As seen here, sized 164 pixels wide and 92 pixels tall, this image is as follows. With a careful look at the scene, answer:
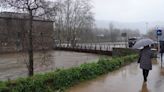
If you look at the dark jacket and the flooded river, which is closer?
the dark jacket

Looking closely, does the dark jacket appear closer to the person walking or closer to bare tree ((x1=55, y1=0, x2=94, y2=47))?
the person walking

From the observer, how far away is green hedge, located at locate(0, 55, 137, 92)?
8686 mm

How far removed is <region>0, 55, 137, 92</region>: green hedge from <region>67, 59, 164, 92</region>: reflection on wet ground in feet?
1.03

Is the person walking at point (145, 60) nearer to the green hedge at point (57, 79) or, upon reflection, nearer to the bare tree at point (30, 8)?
the green hedge at point (57, 79)

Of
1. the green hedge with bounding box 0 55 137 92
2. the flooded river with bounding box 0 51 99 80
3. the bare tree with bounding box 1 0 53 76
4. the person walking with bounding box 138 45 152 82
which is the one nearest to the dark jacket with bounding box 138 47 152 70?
the person walking with bounding box 138 45 152 82

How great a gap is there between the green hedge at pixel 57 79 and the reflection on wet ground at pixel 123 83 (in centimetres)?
31

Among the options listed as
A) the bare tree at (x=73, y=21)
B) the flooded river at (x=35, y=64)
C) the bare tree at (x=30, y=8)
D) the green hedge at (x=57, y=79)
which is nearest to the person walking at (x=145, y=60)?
the green hedge at (x=57, y=79)

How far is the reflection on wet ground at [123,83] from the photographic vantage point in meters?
10.1

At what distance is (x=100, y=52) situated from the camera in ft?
156

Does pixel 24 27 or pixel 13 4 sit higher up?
pixel 13 4

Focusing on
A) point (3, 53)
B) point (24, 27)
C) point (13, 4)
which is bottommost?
point (3, 53)

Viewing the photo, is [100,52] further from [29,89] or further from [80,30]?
[29,89]

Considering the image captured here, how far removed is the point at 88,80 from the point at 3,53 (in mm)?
43317

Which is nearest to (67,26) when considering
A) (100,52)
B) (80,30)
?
(80,30)
